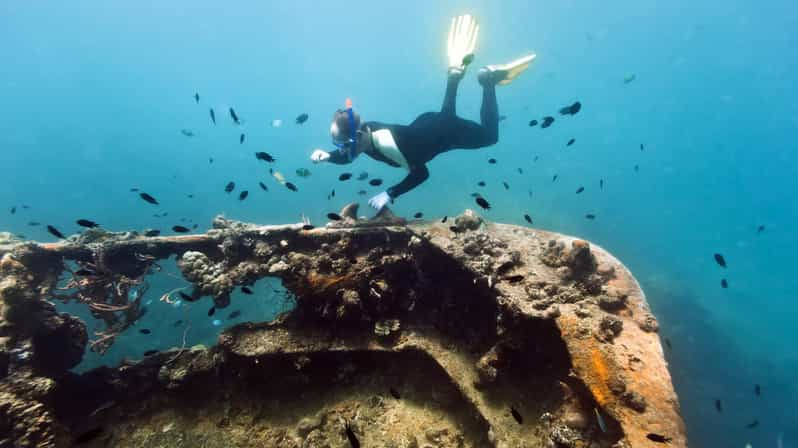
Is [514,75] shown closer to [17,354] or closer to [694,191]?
[17,354]

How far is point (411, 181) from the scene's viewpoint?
24.0 feet

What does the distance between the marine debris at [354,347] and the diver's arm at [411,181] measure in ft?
2.37

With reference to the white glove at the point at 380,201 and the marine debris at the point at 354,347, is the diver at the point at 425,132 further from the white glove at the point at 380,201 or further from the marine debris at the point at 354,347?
the marine debris at the point at 354,347

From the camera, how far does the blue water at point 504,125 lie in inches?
2056

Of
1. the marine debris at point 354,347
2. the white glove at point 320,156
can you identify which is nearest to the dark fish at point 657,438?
the marine debris at point 354,347

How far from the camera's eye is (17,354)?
5625mm

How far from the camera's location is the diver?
6.96 m

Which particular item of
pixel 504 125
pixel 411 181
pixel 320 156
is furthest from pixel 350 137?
pixel 504 125

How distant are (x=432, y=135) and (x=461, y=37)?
387 centimetres

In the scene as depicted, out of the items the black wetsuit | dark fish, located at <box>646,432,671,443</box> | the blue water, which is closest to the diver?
the black wetsuit

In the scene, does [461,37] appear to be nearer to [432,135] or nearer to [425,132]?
[432,135]

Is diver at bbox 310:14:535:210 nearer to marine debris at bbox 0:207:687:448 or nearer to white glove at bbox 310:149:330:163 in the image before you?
white glove at bbox 310:149:330:163

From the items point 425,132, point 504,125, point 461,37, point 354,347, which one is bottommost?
point 354,347

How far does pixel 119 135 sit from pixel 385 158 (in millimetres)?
210224
